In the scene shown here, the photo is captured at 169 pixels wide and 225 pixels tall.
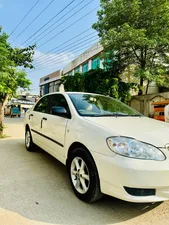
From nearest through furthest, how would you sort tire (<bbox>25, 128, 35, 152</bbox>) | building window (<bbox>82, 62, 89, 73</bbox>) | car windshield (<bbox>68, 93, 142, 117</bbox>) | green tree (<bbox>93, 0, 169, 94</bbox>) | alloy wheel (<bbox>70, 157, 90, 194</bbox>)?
alloy wheel (<bbox>70, 157, 90, 194</bbox>), car windshield (<bbox>68, 93, 142, 117</bbox>), tire (<bbox>25, 128, 35, 152</bbox>), green tree (<bbox>93, 0, 169, 94</bbox>), building window (<bbox>82, 62, 89, 73</bbox>)

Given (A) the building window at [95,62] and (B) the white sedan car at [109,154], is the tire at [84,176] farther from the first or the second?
(A) the building window at [95,62]

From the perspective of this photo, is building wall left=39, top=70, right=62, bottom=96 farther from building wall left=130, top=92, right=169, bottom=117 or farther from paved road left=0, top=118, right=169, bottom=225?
paved road left=0, top=118, right=169, bottom=225

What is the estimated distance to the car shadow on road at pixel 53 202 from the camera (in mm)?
2246

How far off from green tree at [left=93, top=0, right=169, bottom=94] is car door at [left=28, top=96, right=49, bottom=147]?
7.82 metres

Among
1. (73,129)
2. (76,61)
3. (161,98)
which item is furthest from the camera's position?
(76,61)

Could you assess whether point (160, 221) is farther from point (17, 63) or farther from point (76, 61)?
point (76, 61)

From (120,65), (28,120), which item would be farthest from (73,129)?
(120,65)

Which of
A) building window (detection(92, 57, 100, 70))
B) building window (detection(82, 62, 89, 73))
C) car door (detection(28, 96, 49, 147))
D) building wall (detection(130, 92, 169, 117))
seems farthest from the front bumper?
building window (detection(82, 62, 89, 73))

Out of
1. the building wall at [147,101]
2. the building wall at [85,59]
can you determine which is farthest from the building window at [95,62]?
the building wall at [147,101]

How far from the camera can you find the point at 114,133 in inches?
88.7

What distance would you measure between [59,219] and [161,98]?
1110 cm

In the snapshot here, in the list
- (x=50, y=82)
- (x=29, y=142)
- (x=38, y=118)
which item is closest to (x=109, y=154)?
(x=38, y=118)

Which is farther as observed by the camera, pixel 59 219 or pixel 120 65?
pixel 120 65

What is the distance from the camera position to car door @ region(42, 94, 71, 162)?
3160 millimetres
